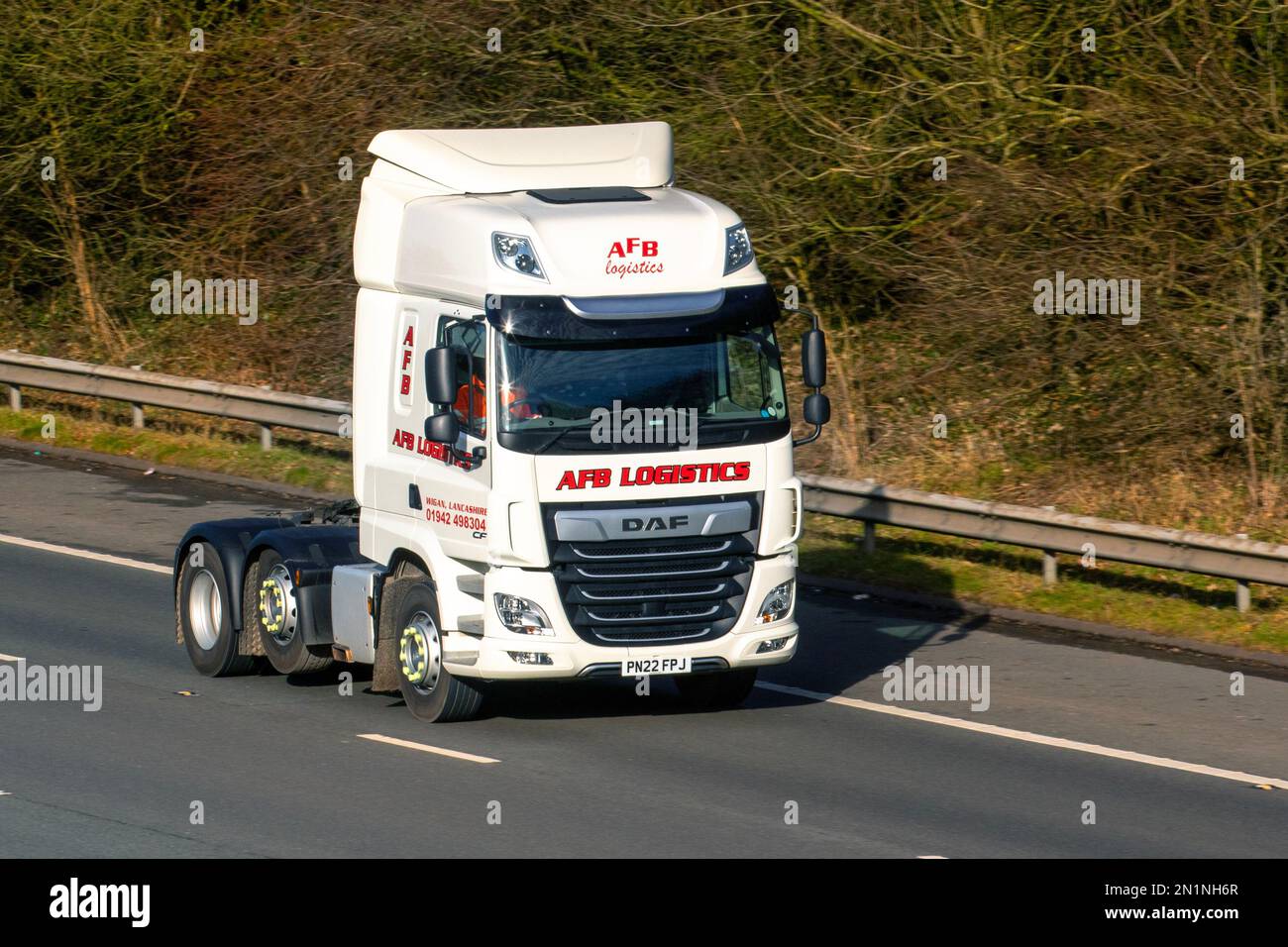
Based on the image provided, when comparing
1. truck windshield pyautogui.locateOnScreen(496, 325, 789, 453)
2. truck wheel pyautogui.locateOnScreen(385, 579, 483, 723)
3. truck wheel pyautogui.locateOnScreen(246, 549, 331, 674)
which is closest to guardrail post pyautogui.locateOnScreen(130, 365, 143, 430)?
truck wheel pyautogui.locateOnScreen(246, 549, 331, 674)

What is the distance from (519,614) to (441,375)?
4.56 feet

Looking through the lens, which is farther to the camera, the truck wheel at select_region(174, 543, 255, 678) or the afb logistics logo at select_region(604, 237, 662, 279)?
the truck wheel at select_region(174, 543, 255, 678)

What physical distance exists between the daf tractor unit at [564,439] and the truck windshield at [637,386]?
12 mm

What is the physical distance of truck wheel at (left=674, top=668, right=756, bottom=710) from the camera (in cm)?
1228

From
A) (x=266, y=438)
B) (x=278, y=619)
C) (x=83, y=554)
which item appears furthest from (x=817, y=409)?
(x=266, y=438)

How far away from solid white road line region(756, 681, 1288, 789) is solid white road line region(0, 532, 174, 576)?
5645mm

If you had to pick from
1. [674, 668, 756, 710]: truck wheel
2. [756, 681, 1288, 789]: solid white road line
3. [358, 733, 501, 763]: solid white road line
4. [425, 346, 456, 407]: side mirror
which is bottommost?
[756, 681, 1288, 789]: solid white road line

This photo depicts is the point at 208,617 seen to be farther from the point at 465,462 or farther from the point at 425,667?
the point at 465,462

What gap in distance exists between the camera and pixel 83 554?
16547mm

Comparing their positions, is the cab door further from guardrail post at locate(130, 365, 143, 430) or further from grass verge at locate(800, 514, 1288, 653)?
guardrail post at locate(130, 365, 143, 430)

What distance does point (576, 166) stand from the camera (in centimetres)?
1220

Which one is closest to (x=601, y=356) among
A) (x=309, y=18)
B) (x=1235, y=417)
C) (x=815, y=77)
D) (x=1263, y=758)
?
(x=1263, y=758)

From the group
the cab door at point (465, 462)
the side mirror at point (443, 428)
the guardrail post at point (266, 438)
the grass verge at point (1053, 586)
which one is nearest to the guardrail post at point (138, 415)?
the guardrail post at point (266, 438)

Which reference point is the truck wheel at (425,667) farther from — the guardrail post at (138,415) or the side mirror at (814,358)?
the guardrail post at (138,415)
